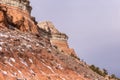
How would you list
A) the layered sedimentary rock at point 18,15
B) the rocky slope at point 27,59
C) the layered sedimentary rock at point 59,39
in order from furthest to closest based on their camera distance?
the layered sedimentary rock at point 59,39, the layered sedimentary rock at point 18,15, the rocky slope at point 27,59

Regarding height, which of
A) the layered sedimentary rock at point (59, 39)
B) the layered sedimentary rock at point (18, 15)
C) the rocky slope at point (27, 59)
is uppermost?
the layered sedimentary rock at point (59, 39)

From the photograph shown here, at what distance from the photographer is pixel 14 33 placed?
65938 mm

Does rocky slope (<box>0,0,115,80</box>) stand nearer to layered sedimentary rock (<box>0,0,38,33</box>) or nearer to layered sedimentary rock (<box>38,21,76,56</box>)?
layered sedimentary rock (<box>0,0,38,33</box>)

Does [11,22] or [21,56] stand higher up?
[11,22]

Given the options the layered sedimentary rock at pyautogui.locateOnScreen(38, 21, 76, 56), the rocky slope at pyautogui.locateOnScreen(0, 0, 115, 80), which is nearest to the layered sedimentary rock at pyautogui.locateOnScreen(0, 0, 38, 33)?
the rocky slope at pyautogui.locateOnScreen(0, 0, 115, 80)

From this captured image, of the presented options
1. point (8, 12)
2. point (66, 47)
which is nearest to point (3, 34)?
point (8, 12)

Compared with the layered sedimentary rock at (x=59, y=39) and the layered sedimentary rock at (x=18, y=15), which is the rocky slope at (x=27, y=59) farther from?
the layered sedimentary rock at (x=59, y=39)

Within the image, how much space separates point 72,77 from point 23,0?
2991 centimetres

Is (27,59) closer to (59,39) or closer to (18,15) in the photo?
(18,15)

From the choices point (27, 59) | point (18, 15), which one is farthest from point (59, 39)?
point (27, 59)

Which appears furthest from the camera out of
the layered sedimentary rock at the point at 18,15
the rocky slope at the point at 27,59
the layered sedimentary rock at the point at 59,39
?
the layered sedimentary rock at the point at 59,39

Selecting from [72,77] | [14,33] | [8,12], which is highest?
[8,12]

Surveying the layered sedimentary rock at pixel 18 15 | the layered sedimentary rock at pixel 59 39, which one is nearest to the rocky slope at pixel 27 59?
the layered sedimentary rock at pixel 18 15

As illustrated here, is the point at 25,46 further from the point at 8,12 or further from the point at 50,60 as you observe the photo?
the point at 8,12
